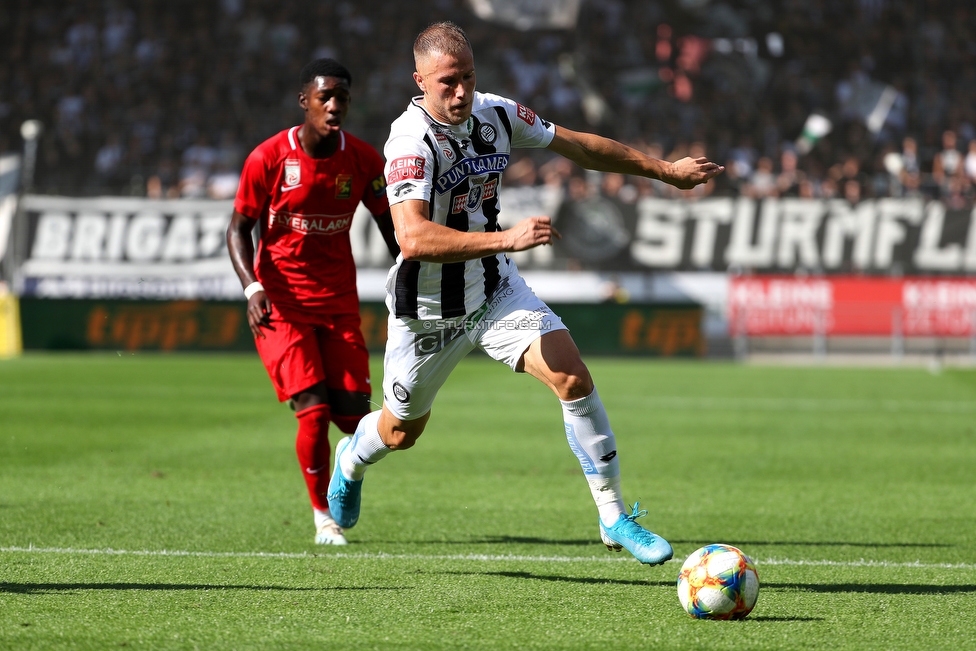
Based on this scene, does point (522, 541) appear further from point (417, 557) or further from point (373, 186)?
point (373, 186)

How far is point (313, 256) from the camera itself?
21.8 ft

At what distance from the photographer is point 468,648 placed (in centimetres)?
397

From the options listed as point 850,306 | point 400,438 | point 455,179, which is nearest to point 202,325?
point 850,306

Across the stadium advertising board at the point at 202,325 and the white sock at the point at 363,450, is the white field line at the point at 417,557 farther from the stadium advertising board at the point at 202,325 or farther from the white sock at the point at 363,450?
the stadium advertising board at the point at 202,325

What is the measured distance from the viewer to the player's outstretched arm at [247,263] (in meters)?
6.25

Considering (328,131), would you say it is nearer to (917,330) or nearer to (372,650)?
(372,650)

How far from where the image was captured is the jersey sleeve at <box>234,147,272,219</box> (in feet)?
21.1

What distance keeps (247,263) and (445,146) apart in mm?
1773

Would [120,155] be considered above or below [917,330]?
above

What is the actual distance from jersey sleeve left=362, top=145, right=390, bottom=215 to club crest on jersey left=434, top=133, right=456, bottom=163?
1.58 m

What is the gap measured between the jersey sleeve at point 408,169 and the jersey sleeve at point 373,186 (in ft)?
5.30

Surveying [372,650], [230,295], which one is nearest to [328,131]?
[372,650]

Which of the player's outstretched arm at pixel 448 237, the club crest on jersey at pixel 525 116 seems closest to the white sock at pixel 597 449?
the player's outstretched arm at pixel 448 237

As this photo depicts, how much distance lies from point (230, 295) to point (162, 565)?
19.9 meters
